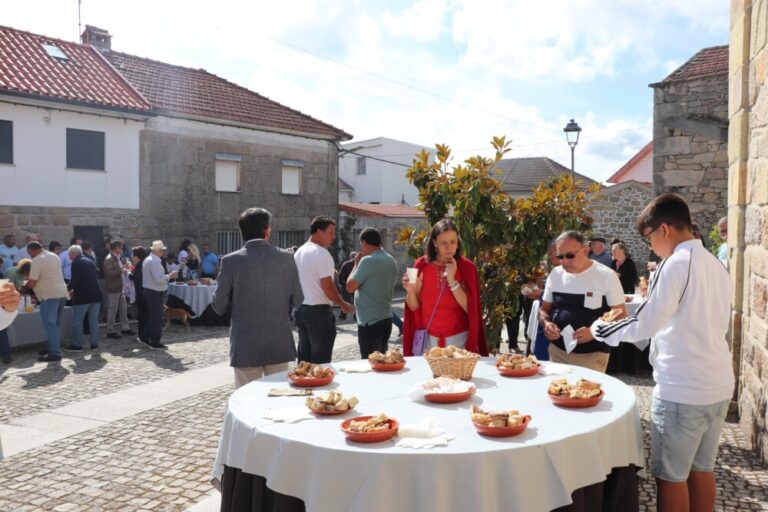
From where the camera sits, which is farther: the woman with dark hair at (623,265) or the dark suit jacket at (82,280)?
the dark suit jacket at (82,280)

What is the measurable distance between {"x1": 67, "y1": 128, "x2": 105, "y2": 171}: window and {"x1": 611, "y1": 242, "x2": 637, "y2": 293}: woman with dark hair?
1329cm

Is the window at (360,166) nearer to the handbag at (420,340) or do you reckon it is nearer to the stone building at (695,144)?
the stone building at (695,144)

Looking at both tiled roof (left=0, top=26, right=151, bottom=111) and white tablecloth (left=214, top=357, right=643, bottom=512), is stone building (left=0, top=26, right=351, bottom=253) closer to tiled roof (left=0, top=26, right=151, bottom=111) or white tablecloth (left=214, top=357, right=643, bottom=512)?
tiled roof (left=0, top=26, right=151, bottom=111)

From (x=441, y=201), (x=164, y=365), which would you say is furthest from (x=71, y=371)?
(x=441, y=201)

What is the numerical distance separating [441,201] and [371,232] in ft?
2.53

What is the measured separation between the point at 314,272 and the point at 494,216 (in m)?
1.76

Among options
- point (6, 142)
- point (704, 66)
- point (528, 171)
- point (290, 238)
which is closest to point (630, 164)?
point (528, 171)

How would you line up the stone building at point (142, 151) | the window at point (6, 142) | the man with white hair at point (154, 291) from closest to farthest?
Result: the man with white hair at point (154, 291) < the window at point (6, 142) < the stone building at point (142, 151)

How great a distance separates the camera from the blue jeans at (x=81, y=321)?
34.4ft

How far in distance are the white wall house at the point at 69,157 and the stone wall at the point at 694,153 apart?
45.5 feet

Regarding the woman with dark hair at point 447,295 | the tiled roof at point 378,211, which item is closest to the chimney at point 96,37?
the tiled roof at point 378,211

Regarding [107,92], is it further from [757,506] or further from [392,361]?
[757,506]

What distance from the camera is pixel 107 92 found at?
57.2 feet

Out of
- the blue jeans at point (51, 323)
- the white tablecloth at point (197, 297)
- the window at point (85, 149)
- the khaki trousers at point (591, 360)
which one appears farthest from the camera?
the window at point (85, 149)
